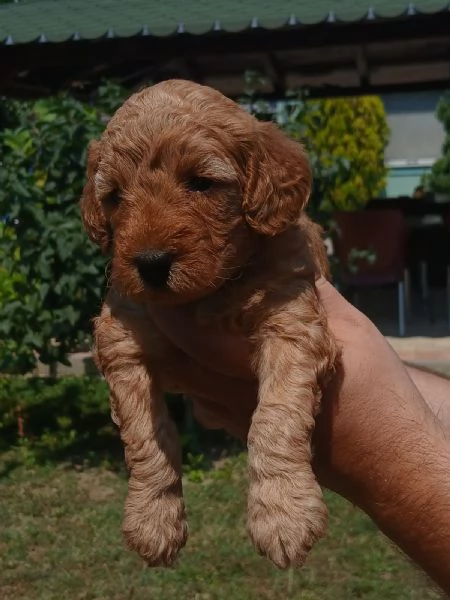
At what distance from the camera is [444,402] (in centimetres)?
309

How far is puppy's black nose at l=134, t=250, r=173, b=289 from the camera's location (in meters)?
2.01

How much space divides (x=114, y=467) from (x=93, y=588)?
1.78 metres

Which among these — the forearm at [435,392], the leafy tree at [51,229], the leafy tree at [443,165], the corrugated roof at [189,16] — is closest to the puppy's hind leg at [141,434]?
the forearm at [435,392]

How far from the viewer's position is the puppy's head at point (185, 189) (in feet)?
6.68

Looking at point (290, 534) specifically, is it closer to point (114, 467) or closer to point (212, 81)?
point (114, 467)

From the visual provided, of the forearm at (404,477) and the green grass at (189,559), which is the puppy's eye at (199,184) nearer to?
the forearm at (404,477)

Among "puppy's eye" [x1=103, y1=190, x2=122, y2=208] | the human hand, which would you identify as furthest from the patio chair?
"puppy's eye" [x1=103, y1=190, x2=122, y2=208]

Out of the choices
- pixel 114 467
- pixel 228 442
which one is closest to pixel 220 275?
pixel 114 467

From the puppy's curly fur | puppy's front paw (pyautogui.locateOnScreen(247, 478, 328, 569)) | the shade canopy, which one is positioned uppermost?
the shade canopy

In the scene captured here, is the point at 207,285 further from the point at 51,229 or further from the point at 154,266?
the point at 51,229

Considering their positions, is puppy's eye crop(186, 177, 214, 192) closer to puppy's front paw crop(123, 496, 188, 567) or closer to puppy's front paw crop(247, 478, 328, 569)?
puppy's front paw crop(247, 478, 328, 569)

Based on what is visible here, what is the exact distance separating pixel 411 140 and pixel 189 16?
2384cm

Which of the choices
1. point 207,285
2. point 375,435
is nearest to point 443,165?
point 375,435

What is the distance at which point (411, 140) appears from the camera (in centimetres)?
3058
